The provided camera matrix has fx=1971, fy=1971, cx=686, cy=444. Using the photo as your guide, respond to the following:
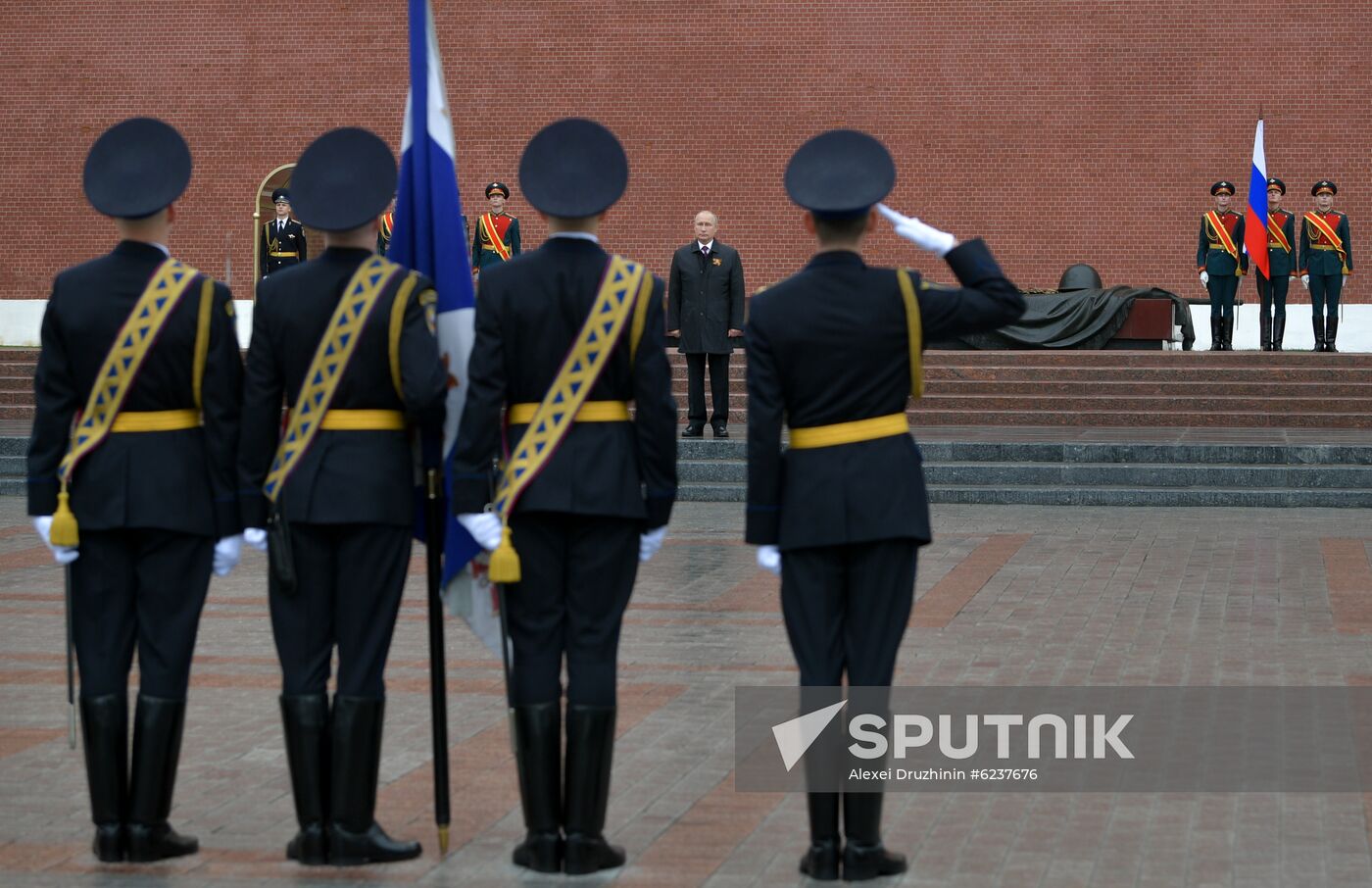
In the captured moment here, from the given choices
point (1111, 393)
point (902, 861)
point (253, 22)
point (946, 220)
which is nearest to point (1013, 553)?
point (902, 861)

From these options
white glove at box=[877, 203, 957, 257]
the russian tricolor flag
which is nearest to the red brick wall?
the russian tricolor flag

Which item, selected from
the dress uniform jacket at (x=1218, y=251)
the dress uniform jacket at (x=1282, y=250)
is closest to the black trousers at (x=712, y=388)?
the dress uniform jacket at (x=1218, y=251)

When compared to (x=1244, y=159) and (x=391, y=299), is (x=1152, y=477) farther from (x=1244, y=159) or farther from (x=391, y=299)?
(x=1244, y=159)

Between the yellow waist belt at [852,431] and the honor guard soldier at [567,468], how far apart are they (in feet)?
0.94

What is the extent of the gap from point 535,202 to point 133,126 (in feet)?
3.03

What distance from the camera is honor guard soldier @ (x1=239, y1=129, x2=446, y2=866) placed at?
4070mm

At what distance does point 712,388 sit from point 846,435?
9293mm

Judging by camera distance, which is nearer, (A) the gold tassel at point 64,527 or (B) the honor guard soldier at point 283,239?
(A) the gold tassel at point 64,527

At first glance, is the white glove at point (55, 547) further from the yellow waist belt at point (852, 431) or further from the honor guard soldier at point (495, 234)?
the honor guard soldier at point (495, 234)

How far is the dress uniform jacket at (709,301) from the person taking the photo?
43.2 feet

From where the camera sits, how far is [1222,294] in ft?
59.2

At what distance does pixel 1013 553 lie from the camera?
Result: 372 inches

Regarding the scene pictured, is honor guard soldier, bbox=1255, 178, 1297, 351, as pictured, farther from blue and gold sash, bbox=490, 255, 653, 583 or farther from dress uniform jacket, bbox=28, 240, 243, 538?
dress uniform jacket, bbox=28, 240, 243, 538

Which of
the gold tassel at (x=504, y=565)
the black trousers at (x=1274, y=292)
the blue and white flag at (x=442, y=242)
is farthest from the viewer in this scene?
the black trousers at (x=1274, y=292)
